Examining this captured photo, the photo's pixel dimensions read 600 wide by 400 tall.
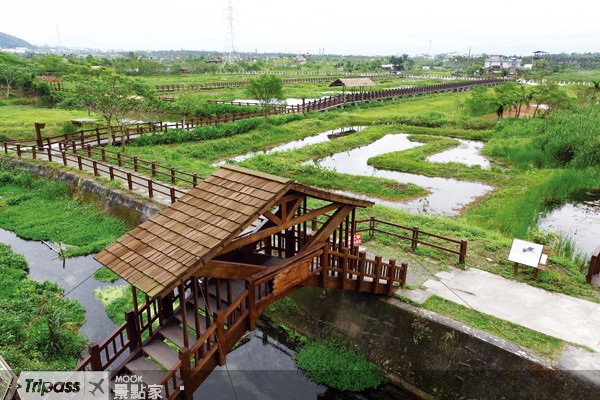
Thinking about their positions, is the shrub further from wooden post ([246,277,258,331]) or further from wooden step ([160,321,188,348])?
wooden step ([160,321,188,348])

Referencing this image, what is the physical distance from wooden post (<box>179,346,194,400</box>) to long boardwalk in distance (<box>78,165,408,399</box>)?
0.02 meters

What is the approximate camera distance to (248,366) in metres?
10.3

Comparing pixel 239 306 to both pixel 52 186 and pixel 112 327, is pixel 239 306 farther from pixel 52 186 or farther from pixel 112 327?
pixel 52 186

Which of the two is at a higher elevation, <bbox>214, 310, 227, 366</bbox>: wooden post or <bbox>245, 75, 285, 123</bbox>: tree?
<bbox>245, 75, 285, 123</bbox>: tree

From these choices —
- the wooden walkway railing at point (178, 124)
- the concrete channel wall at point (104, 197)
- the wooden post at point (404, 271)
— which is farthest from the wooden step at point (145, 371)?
the wooden walkway railing at point (178, 124)

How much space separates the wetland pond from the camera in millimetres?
9422

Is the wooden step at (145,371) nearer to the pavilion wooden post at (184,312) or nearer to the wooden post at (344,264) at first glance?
the pavilion wooden post at (184,312)

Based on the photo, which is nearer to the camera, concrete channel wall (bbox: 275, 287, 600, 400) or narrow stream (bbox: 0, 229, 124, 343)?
concrete channel wall (bbox: 275, 287, 600, 400)

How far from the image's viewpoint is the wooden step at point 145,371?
7367mm

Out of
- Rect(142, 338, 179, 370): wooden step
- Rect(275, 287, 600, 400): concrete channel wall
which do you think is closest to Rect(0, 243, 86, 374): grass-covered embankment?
Rect(142, 338, 179, 370): wooden step

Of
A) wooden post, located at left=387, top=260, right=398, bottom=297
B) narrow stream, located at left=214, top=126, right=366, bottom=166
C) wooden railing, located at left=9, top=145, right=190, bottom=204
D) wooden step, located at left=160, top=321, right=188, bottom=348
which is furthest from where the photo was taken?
narrow stream, located at left=214, top=126, right=366, bottom=166

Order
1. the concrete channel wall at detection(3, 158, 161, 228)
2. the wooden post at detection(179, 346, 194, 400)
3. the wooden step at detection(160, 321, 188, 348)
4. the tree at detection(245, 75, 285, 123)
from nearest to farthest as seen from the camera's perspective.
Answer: the wooden post at detection(179, 346, 194, 400) → the wooden step at detection(160, 321, 188, 348) → the concrete channel wall at detection(3, 158, 161, 228) → the tree at detection(245, 75, 285, 123)

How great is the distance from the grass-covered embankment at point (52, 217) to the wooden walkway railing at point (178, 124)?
4.25 metres

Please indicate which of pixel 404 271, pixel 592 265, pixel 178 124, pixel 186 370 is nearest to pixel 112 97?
pixel 178 124
